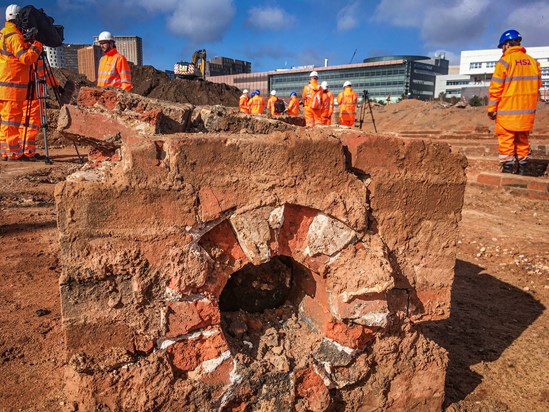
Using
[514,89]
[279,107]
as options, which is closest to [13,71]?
[514,89]

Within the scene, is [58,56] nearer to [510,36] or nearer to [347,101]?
[347,101]

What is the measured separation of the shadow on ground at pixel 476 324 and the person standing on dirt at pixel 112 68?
6192 millimetres

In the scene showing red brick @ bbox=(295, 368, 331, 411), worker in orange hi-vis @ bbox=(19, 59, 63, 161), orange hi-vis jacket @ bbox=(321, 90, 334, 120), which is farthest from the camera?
orange hi-vis jacket @ bbox=(321, 90, 334, 120)

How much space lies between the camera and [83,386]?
1.81 metres

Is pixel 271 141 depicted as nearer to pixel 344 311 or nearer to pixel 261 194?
pixel 261 194

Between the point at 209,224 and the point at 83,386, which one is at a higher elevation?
the point at 209,224

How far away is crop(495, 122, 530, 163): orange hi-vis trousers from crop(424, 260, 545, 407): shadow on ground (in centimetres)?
432

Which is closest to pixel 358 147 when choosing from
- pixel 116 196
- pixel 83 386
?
pixel 116 196

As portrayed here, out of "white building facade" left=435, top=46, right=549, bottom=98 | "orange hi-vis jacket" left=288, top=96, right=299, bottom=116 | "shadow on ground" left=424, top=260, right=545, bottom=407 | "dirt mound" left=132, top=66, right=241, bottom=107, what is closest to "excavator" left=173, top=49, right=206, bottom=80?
"dirt mound" left=132, top=66, right=241, bottom=107

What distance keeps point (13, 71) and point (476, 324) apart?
8.02 m

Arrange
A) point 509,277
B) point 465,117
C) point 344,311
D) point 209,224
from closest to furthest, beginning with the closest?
1. point 209,224
2. point 344,311
3. point 509,277
4. point 465,117

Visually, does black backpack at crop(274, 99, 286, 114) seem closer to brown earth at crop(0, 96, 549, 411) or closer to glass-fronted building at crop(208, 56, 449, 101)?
brown earth at crop(0, 96, 549, 411)

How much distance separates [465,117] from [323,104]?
6.73 meters

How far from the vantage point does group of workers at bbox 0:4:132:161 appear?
23.5 ft
